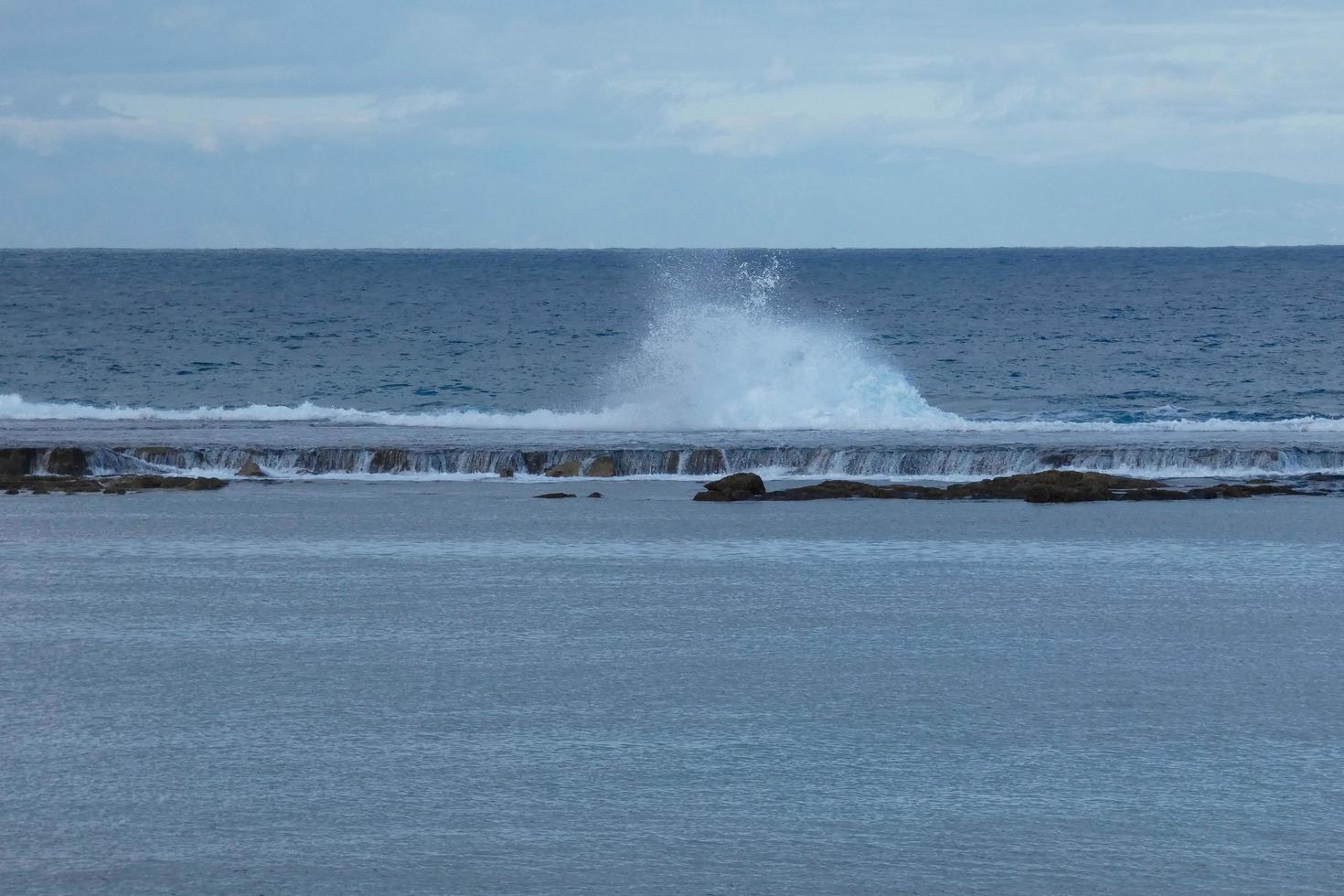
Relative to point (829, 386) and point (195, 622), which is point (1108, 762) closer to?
point (195, 622)

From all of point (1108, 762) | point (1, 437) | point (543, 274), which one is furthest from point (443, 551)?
point (543, 274)

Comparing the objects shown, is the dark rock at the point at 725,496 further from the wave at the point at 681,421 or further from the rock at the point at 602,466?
the wave at the point at 681,421

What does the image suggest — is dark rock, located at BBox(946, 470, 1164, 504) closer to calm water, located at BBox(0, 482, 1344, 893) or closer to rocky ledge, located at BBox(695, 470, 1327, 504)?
rocky ledge, located at BBox(695, 470, 1327, 504)

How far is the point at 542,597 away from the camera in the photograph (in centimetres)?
1839

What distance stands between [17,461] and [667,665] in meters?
21.1

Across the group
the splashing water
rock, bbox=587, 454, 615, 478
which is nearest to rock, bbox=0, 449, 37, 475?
rock, bbox=587, 454, 615, 478

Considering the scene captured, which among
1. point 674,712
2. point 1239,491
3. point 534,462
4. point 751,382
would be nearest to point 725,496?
point 534,462

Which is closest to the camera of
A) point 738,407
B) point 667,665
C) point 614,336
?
point 667,665

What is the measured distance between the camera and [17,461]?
105ft

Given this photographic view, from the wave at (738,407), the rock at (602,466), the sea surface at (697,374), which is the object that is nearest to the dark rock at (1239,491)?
the sea surface at (697,374)

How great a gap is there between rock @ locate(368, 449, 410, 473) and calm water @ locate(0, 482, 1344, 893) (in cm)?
926

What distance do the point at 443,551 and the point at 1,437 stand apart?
19152 mm

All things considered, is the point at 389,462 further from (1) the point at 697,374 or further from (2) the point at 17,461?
(1) the point at 697,374

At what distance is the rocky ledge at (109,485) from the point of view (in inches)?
1146
